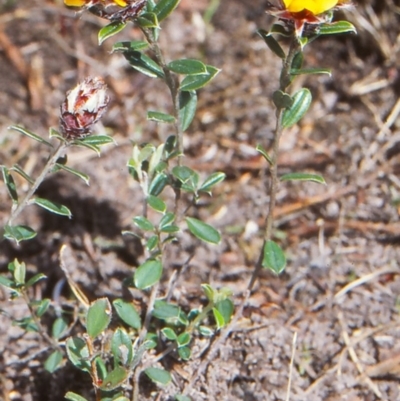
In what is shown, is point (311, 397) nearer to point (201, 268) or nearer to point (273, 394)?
point (273, 394)

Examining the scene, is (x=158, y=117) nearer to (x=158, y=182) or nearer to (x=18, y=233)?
(x=158, y=182)

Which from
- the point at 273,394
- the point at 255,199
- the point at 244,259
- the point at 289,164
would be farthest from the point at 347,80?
the point at 273,394

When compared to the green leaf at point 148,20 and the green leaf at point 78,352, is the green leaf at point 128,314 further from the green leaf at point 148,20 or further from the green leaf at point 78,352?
the green leaf at point 148,20

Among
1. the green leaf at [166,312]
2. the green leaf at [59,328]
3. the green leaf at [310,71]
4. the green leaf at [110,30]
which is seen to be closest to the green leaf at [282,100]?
the green leaf at [310,71]

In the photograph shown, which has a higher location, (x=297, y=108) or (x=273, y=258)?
(x=297, y=108)

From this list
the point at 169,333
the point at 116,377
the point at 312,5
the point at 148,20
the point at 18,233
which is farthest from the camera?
the point at 169,333

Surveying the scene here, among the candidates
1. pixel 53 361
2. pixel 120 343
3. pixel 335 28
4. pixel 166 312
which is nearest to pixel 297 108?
pixel 335 28
